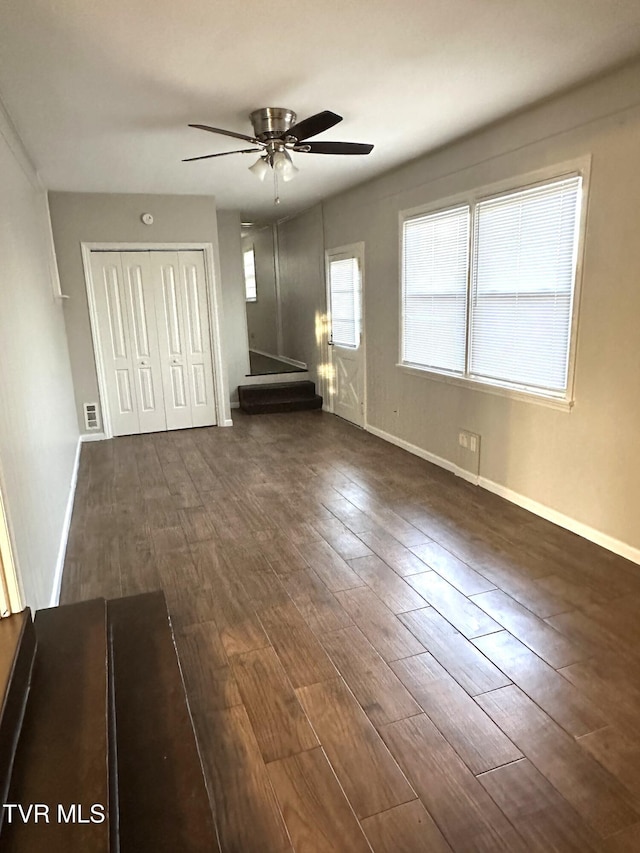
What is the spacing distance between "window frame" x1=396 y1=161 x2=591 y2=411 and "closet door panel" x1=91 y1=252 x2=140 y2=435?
311 cm

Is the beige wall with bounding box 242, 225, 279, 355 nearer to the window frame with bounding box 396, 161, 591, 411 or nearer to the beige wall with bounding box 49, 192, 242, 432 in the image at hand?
the beige wall with bounding box 49, 192, 242, 432

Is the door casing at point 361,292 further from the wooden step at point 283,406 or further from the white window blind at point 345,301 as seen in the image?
the wooden step at point 283,406

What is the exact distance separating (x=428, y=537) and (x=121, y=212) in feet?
15.8

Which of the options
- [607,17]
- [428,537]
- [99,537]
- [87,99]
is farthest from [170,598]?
[607,17]

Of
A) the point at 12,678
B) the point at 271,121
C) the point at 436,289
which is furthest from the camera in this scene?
the point at 436,289

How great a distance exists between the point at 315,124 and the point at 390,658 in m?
2.69

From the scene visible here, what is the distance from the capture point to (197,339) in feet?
21.2

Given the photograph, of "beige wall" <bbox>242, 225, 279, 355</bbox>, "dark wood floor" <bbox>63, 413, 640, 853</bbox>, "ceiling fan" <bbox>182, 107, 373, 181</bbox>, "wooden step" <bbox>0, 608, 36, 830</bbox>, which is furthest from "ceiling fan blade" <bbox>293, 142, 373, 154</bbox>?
"beige wall" <bbox>242, 225, 279, 355</bbox>

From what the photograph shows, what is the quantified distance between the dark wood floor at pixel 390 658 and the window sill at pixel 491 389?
0.78m

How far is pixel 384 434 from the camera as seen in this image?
585cm

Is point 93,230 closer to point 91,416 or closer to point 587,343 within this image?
point 91,416

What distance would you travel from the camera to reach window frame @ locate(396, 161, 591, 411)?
3184 mm

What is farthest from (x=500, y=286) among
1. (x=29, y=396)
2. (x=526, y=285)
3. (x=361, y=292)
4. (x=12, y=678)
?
(x=12, y=678)

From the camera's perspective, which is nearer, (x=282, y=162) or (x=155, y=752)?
(x=155, y=752)
